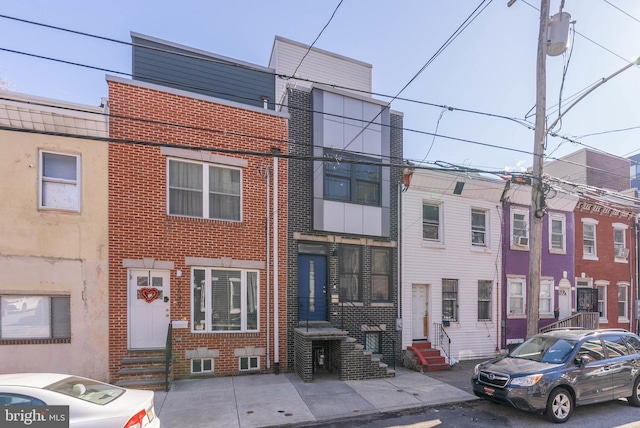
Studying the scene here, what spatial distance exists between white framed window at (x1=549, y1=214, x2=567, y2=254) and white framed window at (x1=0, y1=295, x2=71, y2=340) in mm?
17242

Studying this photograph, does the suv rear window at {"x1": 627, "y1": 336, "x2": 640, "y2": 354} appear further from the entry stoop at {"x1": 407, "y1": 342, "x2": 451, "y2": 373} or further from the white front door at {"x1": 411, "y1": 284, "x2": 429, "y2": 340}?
the white front door at {"x1": 411, "y1": 284, "x2": 429, "y2": 340}

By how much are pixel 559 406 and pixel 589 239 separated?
12312mm

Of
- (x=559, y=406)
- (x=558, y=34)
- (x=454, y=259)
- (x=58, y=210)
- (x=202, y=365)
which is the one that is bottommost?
(x=202, y=365)

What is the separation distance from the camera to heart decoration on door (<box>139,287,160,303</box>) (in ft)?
30.6

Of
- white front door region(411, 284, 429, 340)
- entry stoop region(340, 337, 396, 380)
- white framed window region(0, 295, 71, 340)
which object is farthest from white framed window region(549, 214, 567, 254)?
white framed window region(0, 295, 71, 340)

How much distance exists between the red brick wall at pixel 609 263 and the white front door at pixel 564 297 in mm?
959

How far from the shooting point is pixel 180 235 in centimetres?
970

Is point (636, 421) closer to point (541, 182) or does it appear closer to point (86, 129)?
point (541, 182)

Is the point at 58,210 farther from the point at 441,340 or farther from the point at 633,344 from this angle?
the point at 633,344

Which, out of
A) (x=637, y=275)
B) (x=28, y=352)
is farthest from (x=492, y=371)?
(x=637, y=275)

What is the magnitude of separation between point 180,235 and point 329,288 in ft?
15.1

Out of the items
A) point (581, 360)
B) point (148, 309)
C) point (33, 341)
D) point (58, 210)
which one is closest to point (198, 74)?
point (58, 210)

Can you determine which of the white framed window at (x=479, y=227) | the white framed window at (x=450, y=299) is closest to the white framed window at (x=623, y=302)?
the white framed window at (x=479, y=227)

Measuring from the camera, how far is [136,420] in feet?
14.6
